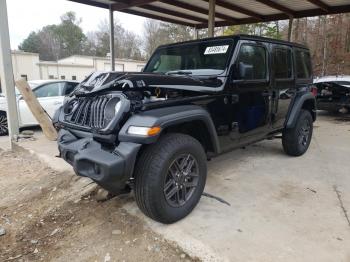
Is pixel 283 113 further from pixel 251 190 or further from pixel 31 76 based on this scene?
pixel 31 76

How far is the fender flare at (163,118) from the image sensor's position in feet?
8.41

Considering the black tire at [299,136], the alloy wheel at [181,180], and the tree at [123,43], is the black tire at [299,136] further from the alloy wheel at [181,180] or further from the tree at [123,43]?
the tree at [123,43]

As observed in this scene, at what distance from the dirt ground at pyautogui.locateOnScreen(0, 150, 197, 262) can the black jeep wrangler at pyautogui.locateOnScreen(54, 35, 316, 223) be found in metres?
0.35

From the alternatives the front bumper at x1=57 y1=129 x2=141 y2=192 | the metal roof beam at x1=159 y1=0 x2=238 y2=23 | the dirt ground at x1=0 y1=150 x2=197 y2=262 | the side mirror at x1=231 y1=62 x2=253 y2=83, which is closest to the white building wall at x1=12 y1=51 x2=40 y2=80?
the metal roof beam at x1=159 y1=0 x2=238 y2=23

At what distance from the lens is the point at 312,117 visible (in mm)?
5543

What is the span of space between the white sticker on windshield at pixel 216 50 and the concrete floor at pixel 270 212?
1684 millimetres

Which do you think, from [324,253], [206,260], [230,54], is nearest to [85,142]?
[206,260]

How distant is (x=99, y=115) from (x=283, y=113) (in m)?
3.08

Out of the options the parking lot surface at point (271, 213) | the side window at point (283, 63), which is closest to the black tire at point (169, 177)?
the parking lot surface at point (271, 213)

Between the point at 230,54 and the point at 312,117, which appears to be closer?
the point at 230,54

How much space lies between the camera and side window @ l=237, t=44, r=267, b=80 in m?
3.59

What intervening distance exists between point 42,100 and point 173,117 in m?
5.71

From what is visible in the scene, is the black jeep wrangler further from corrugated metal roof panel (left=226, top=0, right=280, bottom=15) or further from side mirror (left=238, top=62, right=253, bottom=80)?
corrugated metal roof panel (left=226, top=0, right=280, bottom=15)

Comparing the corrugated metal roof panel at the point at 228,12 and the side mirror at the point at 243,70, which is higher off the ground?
the corrugated metal roof panel at the point at 228,12
